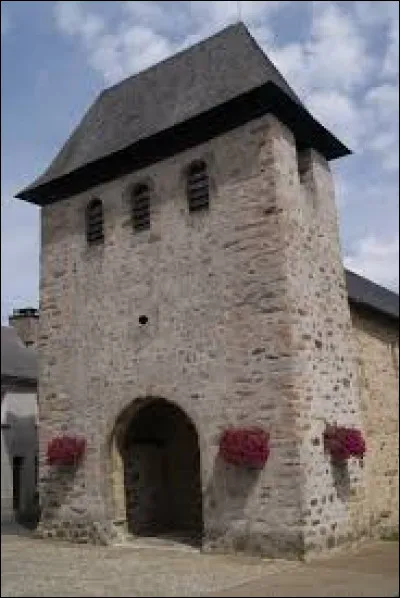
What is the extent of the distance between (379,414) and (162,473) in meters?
4.31

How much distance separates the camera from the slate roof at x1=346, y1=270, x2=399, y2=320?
14.6 m

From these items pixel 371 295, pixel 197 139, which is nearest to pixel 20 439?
pixel 371 295

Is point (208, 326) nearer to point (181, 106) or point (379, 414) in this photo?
point (181, 106)

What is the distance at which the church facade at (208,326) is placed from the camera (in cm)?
1080

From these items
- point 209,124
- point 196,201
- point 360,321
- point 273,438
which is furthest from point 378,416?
point 209,124

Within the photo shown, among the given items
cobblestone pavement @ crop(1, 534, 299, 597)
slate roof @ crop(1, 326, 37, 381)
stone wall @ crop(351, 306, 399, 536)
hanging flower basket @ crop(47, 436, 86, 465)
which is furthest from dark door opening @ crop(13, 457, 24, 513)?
stone wall @ crop(351, 306, 399, 536)

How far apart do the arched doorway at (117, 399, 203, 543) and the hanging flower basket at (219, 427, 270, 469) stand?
8.69ft

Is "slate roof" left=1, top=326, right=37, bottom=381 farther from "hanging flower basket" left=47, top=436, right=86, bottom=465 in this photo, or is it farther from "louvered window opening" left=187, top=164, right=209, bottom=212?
"louvered window opening" left=187, top=164, right=209, bottom=212

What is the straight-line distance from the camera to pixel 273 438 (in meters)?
10.6

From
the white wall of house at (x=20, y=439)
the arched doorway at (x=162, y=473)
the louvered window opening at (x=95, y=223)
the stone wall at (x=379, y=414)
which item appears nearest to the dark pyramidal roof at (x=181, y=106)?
the louvered window opening at (x=95, y=223)

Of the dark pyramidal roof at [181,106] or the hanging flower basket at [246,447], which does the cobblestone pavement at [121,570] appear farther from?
the dark pyramidal roof at [181,106]

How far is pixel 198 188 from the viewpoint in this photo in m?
12.3

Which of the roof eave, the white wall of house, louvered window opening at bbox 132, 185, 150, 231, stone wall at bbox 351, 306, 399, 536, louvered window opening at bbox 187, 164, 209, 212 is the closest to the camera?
the roof eave

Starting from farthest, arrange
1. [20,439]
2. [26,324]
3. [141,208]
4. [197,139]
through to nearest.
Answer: [26,324] → [20,439] → [141,208] → [197,139]
